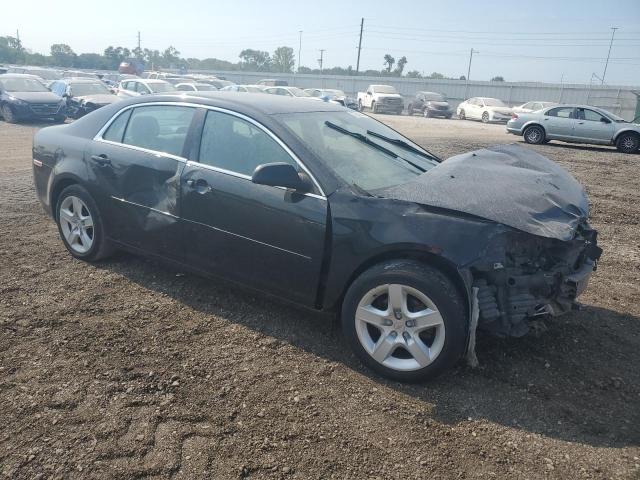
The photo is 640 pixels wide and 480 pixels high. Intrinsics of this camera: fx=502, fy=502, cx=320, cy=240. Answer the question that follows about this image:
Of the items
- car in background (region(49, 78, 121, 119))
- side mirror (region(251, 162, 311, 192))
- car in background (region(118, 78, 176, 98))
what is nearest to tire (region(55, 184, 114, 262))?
side mirror (region(251, 162, 311, 192))

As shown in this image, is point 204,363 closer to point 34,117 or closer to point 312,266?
point 312,266

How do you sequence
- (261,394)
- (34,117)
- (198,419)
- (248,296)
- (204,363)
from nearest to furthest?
(198,419), (261,394), (204,363), (248,296), (34,117)

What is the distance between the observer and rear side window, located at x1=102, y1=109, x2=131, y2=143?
14.8 feet

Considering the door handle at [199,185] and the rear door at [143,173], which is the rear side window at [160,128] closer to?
the rear door at [143,173]

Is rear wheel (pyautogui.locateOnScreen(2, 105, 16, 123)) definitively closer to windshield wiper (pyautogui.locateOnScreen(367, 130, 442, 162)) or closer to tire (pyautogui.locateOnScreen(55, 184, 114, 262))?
tire (pyautogui.locateOnScreen(55, 184, 114, 262))

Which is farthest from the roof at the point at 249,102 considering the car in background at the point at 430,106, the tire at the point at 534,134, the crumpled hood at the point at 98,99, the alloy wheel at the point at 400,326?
the car in background at the point at 430,106

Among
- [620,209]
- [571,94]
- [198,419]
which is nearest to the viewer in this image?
[198,419]

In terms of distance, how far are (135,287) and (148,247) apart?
15.4 inches

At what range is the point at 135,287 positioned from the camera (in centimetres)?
438

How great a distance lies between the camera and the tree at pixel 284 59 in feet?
361

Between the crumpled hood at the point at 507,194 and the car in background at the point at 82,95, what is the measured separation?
16033mm

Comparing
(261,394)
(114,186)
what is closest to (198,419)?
(261,394)

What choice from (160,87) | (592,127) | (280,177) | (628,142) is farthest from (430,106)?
(280,177)

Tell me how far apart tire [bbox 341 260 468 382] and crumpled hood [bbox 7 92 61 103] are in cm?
1789
